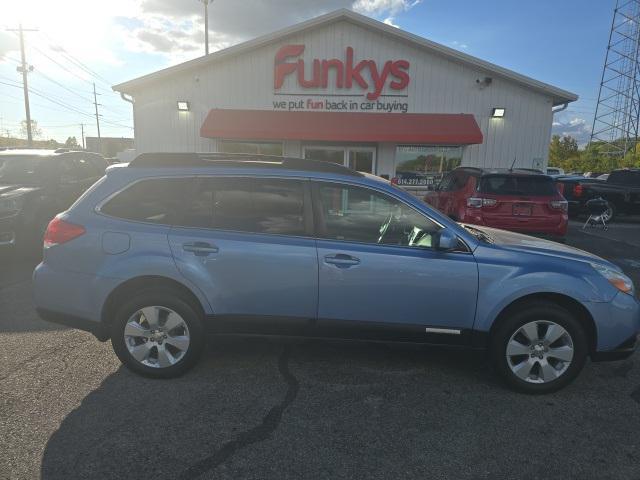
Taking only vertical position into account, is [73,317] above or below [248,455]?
above

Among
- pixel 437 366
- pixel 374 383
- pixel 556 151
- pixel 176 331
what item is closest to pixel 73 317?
pixel 176 331

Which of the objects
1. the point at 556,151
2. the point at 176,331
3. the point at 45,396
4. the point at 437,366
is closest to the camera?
the point at 45,396

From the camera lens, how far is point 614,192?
1399 centimetres

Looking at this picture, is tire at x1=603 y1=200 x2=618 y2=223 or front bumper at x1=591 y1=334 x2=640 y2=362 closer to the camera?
front bumper at x1=591 y1=334 x2=640 y2=362

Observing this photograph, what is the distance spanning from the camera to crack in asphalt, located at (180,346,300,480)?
2.43 m

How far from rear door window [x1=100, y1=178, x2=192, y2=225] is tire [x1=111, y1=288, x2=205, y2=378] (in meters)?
0.57

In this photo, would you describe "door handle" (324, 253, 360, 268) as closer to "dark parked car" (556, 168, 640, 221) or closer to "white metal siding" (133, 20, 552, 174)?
"white metal siding" (133, 20, 552, 174)

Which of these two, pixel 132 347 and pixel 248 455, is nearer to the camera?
pixel 248 455

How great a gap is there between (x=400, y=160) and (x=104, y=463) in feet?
42.4

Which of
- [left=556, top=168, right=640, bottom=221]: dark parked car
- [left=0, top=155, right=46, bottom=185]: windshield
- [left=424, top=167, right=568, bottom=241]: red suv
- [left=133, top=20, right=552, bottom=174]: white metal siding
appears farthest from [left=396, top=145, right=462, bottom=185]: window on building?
[left=0, top=155, right=46, bottom=185]: windshield

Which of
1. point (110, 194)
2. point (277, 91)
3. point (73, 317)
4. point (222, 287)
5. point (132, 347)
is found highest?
point (277, 91)

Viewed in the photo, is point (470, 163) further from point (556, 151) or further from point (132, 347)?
point (556, 151)

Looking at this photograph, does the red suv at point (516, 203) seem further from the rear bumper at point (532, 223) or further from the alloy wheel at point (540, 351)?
the alloy wheel at point (540, 351)

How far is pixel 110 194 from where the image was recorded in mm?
3439
